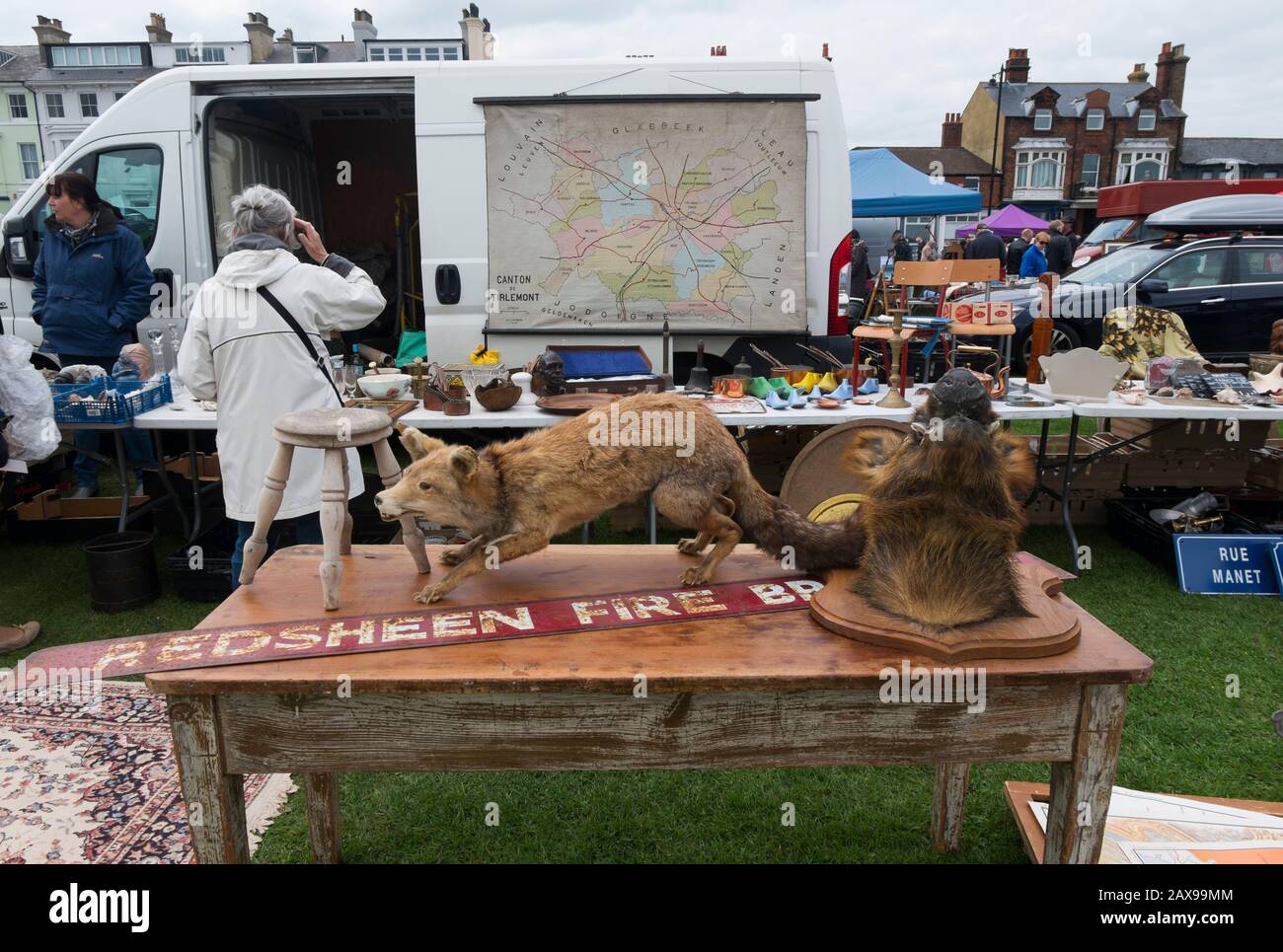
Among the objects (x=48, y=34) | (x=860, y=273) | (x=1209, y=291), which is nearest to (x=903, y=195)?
(x=860, y=273)

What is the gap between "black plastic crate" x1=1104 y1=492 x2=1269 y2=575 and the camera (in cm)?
490

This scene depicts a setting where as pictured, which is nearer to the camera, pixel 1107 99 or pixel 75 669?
pixel 75 669

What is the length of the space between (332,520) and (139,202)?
5.34 meters

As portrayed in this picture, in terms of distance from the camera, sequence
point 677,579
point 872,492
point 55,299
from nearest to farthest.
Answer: point 872,492
point 677,579
point 55,299

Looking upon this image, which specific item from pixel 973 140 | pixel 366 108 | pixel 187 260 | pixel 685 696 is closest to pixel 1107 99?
pixel 973 140

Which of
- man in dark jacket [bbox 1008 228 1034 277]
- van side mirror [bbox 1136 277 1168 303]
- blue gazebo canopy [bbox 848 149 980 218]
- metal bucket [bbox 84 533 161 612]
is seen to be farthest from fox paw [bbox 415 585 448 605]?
man in dark jacket [bbox 1008 228 1034 277]

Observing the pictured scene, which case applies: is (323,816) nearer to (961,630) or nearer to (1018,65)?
(961,630)

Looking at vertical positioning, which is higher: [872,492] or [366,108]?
[366,108]

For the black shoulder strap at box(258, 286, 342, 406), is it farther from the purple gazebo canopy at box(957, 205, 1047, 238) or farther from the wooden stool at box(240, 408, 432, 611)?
the purple gazebo canopy at box(957, 205, 1047, 238)

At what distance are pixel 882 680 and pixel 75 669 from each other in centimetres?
169

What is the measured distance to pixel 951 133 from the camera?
39.7 meters

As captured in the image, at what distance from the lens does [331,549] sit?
6.54ft

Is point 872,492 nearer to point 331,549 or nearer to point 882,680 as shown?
point 882,680

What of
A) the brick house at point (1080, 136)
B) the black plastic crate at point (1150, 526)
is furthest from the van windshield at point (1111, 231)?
the brick house at point (1080, 136)
